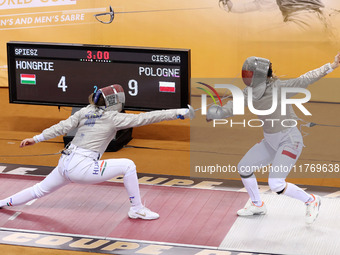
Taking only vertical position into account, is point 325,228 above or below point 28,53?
below

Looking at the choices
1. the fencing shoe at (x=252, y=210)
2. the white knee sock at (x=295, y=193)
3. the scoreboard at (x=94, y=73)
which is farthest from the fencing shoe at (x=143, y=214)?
the scoreboard at (x=94, y=73)

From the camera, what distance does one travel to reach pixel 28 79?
9312 mm

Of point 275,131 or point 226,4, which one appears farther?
point 226,4

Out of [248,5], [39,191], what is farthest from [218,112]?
[248,5]

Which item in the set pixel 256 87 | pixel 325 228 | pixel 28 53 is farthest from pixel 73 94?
pixel 325 228

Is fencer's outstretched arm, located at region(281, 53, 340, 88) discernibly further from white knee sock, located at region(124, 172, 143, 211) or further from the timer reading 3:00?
the timer reading 3:00

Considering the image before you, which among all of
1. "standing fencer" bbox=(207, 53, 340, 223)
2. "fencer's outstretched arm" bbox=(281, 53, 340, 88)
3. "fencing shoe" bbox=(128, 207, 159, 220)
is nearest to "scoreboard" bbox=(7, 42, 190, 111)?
"standing fencer" bbox=(207, 53, 340, 223)

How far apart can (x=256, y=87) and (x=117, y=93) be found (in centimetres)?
141

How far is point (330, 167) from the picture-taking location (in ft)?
28.1

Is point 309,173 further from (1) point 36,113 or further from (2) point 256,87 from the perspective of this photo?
(1) point 36,113

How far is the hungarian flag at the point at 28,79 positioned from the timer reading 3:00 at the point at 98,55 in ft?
2.79

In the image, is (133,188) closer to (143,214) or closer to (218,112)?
(143,214)

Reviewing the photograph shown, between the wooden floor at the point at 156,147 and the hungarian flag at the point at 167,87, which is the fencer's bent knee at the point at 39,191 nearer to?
the wooden floor at the point at 156,147

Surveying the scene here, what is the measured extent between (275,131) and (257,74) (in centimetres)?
59
